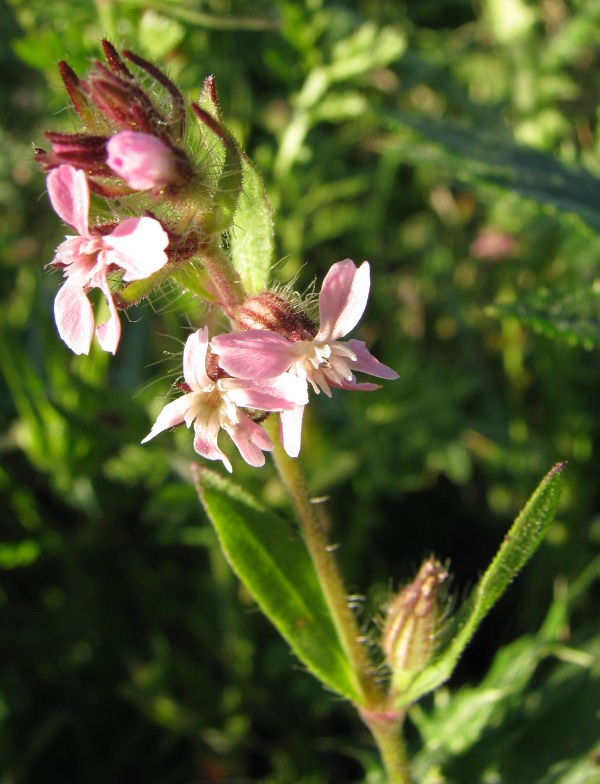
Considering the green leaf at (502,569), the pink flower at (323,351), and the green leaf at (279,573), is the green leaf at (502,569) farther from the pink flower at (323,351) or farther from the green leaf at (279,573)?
the pink flower at (323,351)

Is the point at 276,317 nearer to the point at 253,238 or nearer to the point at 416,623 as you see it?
the point at 253,238

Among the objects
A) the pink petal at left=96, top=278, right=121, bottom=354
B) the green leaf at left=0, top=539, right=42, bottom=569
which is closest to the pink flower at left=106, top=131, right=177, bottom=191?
the pink petal at left=96, top=278, right=121, bottom=354

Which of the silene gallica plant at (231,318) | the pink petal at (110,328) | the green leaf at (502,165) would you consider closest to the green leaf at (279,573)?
the silene gallica plant at (231,318)

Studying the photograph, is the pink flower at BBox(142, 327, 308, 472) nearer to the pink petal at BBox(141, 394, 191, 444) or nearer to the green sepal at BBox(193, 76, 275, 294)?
the pink petal at BBox(141, 394, 191, 444)

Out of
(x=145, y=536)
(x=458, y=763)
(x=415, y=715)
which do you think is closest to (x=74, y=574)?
(x=145, y=536)

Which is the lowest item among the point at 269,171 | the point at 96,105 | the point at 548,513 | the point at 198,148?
the point at 548,513

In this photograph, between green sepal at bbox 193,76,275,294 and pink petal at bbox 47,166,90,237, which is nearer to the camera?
pink petal at bbox 47,166,90,237

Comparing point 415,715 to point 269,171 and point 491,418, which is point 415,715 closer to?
point 491,418
